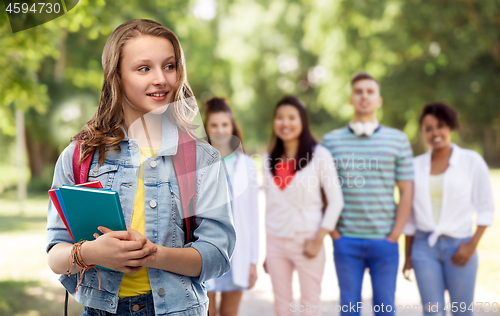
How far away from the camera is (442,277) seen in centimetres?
340

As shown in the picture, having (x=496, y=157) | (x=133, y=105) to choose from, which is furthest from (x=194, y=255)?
(x=496, y=157)

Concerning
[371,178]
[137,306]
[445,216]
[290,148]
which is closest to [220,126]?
[290,148]

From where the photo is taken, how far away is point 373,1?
15008mm

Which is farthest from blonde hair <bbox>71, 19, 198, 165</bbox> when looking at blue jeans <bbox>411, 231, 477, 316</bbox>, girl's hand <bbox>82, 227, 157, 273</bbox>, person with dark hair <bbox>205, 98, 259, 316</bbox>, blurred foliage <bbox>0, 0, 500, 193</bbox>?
blurred foliage <bbox>0, 0, 500, 193</bbox>

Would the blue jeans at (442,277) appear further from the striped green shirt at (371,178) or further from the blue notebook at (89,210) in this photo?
the blue notebook at (89,210)

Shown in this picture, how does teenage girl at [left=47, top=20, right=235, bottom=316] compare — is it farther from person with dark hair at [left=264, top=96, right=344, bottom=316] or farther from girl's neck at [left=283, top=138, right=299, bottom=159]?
girl's neck at [left=283, top=138, right=299, bottom=159]

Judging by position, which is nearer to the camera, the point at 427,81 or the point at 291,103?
the point at 291,103

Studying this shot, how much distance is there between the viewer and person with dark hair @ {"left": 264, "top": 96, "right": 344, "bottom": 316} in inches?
140

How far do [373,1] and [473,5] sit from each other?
10.3 feet

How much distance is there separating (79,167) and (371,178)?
102 inches

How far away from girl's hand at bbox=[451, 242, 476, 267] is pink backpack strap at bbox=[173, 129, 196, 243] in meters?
2.57

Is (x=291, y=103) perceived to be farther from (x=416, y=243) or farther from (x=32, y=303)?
(x=32, y=303)

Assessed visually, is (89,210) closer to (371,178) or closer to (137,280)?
(137,280)

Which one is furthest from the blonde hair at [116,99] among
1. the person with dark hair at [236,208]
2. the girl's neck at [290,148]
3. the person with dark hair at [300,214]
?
the girl's neck at [290,148]
